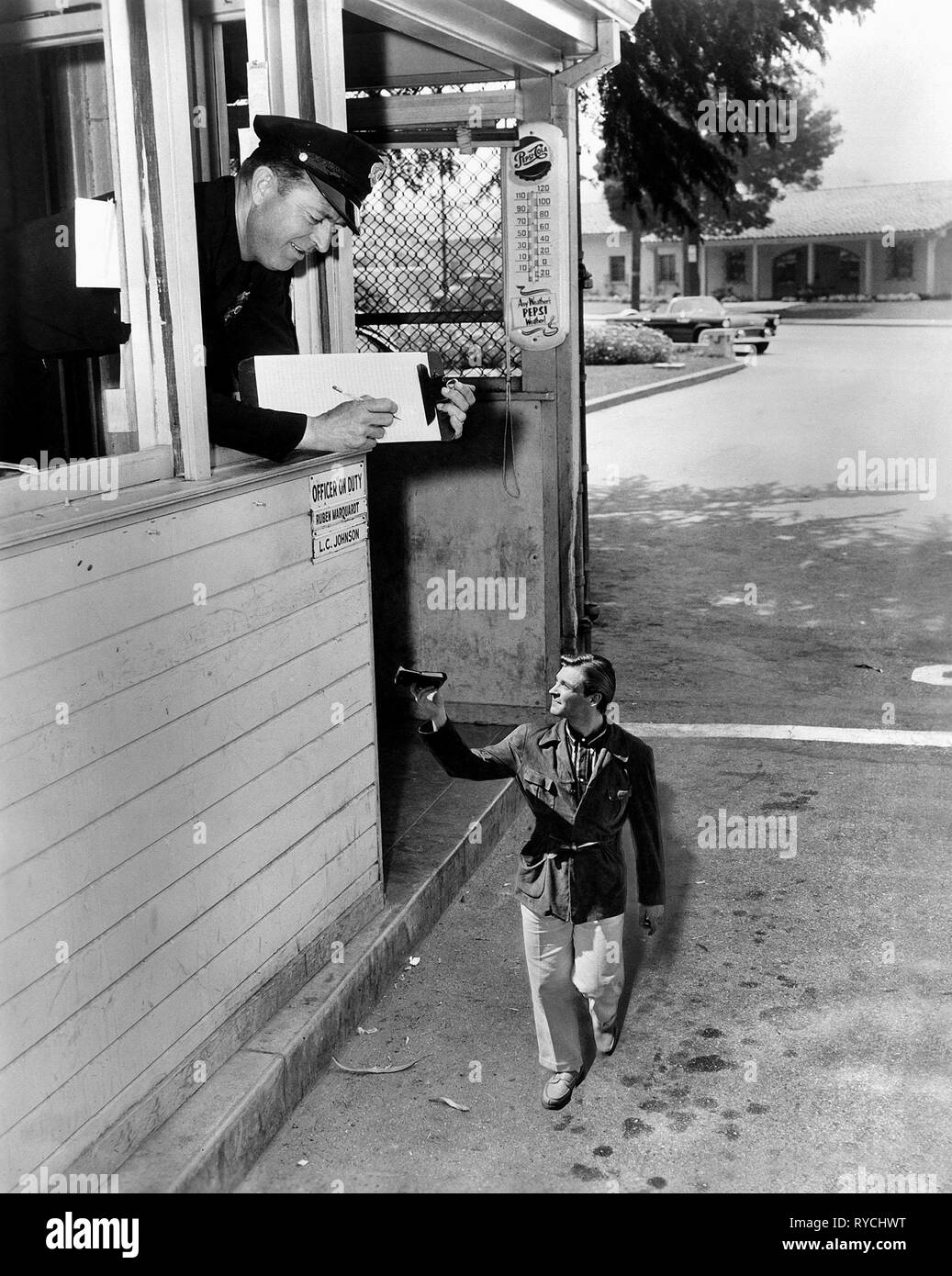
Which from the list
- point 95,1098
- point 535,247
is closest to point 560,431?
point 535,247

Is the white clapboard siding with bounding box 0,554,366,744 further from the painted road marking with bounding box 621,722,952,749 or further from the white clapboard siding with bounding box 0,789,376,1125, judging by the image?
the painted road marking with bounding box 621,722,952,749

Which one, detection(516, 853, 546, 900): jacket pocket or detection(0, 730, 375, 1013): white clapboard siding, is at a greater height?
detection(0, 730, 375, 1013): white clapboard siding

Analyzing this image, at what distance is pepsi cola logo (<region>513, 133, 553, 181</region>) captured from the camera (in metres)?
6.39

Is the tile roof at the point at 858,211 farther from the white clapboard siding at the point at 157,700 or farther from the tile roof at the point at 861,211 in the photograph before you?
the white clapboard siding at the point at 157,700

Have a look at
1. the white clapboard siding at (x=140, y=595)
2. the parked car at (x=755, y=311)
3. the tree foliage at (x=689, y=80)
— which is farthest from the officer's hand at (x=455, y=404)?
the parked car at (x=755, y=311)

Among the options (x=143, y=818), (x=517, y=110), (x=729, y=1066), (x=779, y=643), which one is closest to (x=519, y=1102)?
(x=729, y=1066)

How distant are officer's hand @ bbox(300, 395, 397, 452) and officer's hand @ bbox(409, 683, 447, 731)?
2.42 feet

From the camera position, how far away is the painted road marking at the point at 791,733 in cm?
682

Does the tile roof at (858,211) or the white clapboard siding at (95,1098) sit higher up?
the tile roof at (858,211)

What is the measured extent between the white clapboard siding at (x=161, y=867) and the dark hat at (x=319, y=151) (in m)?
1.54

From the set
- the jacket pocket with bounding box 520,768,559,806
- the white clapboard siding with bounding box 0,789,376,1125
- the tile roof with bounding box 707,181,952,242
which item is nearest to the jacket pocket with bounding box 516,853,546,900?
the jacket pocket with bounding box 520,768,559,806

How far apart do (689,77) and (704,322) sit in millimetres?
25586
